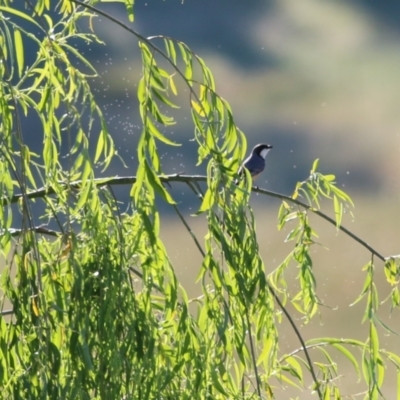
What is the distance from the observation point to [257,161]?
351 centimetres

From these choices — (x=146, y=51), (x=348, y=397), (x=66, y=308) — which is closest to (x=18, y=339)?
(x=66, y=308)

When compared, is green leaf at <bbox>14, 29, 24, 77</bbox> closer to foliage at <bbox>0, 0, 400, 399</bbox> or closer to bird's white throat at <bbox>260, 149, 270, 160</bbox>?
foliage at <bbox>0, 0, 400, 399</bbox>

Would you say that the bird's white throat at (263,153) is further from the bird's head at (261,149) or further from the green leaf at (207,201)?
the green leaf at (207,201)

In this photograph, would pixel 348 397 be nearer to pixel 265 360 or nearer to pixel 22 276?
pixel 265 360

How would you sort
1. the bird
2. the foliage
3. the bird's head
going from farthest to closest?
the bird's head
the bird
the foliage

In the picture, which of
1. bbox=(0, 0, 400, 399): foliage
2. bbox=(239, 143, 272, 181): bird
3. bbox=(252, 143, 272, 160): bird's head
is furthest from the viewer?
bbox=(252, 143, 272, 160): bird's head

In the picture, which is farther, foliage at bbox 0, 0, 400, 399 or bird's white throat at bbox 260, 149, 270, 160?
bird's white throat at bbox 260, 149, 270, 160

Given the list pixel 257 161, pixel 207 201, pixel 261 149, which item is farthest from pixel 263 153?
pixel 207 201

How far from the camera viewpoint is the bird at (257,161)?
11.1 ft

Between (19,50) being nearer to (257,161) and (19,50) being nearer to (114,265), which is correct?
(114,265)

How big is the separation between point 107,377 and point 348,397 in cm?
63

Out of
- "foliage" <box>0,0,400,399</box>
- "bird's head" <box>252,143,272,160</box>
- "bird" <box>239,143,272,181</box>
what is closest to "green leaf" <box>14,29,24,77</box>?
"foliage" <box>0,0,400,399</box>

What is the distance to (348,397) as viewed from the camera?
172cm

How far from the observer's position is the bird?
11.1 feet
